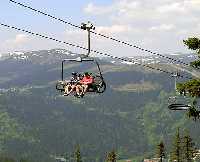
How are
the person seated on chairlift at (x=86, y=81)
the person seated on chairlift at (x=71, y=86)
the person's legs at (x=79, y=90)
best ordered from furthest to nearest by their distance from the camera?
the person seated on chairlift at (x=71, y=86) → the person's legs at (x=79, y=90) → the person seated on chairlift at (x=86, y=81)

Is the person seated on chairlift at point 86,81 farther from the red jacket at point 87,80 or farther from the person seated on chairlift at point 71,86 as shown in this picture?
the person seated on chairlift at point 71,86

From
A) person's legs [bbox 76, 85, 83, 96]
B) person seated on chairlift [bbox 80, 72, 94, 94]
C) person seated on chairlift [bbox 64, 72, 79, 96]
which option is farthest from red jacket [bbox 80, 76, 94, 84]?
person seated on chairlift [bbox 64, 72, 79, 96]

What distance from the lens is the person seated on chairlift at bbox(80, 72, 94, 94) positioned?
2669 cm

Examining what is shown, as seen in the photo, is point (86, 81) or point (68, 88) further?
point (68, 88)

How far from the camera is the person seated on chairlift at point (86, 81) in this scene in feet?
87.6

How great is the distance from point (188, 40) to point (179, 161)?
88.7 m

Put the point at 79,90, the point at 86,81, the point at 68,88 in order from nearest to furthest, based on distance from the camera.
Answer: the point at 86,81 < the point at 79,90 < the point at 68,88

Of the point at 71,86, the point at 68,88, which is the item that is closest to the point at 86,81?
the point at 71,86

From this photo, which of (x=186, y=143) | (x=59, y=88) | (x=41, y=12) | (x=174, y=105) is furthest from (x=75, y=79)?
(x=186, y=143)

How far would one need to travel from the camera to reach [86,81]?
26.8m

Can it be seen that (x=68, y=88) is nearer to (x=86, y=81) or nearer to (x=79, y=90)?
(x=79, y=90)

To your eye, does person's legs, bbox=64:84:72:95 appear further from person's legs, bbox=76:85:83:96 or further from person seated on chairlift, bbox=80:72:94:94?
person seated on chairlift, bbox=80:72:94:94

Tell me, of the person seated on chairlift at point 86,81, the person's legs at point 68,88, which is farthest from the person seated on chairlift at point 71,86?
the person seated on chairlift at point 86,81

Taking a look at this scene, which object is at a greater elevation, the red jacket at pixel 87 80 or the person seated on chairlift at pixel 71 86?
the red jacket at pixel 87 80
